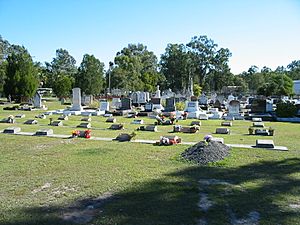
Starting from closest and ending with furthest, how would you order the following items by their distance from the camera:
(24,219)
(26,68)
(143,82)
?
(24,219), (26,68), (143,82)

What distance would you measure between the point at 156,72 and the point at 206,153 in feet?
240

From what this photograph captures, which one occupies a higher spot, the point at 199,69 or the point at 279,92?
the point at 199,69

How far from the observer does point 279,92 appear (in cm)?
5562

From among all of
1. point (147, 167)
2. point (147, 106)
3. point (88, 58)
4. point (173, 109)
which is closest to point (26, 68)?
point (88, 58)

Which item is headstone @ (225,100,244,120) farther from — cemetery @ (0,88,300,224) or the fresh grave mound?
the fresh grave mound

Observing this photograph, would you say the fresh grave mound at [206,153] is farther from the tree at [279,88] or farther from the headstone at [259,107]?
the tree at [279,88]

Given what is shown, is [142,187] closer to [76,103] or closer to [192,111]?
[192,111]

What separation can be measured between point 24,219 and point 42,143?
23.5ft

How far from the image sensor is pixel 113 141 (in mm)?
12047

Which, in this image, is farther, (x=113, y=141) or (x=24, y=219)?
(x=113, y=141)

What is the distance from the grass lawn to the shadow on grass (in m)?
0.02

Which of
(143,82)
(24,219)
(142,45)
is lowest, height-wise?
(24,219)

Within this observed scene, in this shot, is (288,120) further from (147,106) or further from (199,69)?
(199,69)

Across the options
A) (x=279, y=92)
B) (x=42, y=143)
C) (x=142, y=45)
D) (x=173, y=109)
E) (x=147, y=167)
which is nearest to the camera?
(x=147, y=167)
